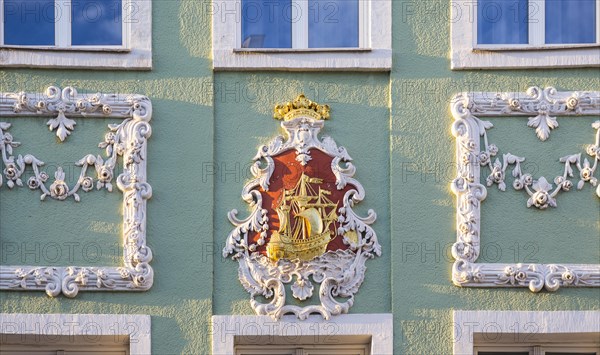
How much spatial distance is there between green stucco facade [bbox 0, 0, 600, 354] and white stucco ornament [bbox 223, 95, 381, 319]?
130 millimetres

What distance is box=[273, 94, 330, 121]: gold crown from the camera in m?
17.0

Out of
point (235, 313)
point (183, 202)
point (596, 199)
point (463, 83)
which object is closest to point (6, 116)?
point (183, 202)

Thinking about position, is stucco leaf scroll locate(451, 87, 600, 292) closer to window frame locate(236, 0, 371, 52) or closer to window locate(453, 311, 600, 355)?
window locate(453, 311, 600, 355)

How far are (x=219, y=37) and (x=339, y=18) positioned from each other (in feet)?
4.11

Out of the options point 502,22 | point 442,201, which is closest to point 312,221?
point 442,201

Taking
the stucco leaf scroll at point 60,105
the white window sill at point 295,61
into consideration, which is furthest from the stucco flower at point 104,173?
the white window sill at point 295,61

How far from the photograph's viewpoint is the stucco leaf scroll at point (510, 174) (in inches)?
658

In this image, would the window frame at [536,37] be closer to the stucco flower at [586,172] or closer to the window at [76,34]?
the stucco flower at [586,172]

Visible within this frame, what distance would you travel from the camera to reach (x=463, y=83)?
56.2 ft

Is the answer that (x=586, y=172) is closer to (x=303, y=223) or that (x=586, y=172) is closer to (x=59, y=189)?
(x=303, y=223)

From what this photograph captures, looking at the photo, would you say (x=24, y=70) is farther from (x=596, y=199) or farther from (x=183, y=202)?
(x=596, y=199)

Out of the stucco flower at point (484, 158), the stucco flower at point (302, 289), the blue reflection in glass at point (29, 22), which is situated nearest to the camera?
the stucco flower at point (302, 289)

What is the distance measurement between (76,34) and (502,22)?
4330mm

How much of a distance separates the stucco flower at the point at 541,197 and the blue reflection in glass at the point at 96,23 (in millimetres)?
4422
